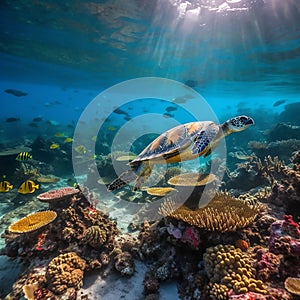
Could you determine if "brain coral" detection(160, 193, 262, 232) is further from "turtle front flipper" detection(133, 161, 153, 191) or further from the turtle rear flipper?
the turtle rear flipper

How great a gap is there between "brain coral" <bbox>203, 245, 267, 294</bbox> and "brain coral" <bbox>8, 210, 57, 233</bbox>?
127 inches

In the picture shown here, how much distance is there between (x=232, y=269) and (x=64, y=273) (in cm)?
273

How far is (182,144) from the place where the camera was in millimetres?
3879

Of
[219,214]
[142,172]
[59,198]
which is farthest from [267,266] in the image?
[59,198]

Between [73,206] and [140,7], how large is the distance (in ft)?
40.2

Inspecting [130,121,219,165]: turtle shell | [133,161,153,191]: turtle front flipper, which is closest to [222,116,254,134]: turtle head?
[130,121,219,165]: turtle shell

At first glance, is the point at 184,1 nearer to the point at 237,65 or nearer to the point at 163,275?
the point at 237,65

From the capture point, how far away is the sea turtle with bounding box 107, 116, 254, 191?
3.62 meters

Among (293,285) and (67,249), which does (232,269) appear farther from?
(67,249)

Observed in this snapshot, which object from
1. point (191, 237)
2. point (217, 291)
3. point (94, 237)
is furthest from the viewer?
point (94, 237)

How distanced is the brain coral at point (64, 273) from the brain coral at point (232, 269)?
223cm

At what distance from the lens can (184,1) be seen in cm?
1158

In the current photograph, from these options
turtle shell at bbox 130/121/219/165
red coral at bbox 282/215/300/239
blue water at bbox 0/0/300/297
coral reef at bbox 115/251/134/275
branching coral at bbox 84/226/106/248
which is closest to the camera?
red coral at bbox 282/215/300/239

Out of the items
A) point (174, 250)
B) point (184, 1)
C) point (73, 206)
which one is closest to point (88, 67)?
point (184, 1)
